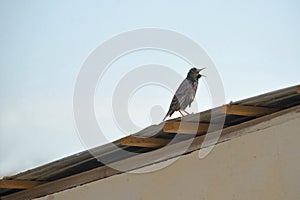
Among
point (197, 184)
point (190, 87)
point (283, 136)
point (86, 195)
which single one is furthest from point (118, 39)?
point (283, 136)

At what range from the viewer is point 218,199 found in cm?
428

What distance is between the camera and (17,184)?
5.97 metres

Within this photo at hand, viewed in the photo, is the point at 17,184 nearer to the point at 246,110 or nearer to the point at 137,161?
the point at 137,161

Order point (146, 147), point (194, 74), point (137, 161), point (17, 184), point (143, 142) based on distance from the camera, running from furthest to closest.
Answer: point (194, 74) < point (17, 184) < point (137, 161) < point (146, 147) < point (143, 142)

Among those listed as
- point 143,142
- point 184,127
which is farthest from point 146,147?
point 184,127

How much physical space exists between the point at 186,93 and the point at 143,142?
1955mm

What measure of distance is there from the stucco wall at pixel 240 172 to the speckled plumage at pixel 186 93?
→ 1.49 meters

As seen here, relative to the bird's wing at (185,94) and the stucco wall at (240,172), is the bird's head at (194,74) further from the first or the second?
the stucco wall at (240,172)

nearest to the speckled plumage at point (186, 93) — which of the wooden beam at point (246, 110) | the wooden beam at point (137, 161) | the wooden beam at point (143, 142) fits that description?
the wooden beam at point (137, 161)

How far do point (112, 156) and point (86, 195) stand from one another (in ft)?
2.14

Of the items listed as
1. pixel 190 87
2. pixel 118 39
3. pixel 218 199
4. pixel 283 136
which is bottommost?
pixel 218 199

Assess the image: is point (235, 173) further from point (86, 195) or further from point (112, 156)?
point (86, 195)

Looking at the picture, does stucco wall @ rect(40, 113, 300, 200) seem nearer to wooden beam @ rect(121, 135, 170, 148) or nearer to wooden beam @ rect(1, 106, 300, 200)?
wooden beam @ rect(1, 106, 300, 200)

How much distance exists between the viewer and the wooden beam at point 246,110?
425 cm
